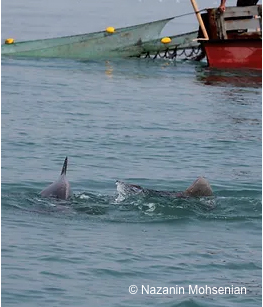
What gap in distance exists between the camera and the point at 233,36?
25797mm

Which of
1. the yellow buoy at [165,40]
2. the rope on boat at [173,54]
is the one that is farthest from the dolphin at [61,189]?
the rope on boat at [173,54]

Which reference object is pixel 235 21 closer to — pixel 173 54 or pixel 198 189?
pixel 173 54

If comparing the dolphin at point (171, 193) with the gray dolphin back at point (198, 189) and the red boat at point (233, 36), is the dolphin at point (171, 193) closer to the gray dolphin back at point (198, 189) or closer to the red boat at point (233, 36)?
the gray dolphin back at point (198, 189)

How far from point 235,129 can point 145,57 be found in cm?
1129

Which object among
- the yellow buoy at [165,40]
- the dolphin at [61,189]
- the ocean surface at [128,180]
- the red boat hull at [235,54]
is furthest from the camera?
the yellow buoy at [165,40]

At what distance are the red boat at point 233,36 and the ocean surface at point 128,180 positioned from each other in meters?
0.42

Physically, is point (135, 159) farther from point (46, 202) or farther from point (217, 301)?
point (217, 301)

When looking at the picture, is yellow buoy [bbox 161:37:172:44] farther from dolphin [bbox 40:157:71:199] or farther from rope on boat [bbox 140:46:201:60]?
dolphin [bbox 40:157:71:199]

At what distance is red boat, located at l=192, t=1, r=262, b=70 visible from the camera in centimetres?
2523

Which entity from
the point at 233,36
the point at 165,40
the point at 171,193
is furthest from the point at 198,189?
the point at 165,40

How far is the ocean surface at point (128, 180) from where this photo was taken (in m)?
8.92

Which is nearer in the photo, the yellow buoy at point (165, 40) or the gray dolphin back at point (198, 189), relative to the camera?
the gray dolphin back at point (198, 189)

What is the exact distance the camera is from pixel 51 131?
1731 cm

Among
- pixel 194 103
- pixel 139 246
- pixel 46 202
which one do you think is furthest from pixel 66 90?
pixel 139 246
